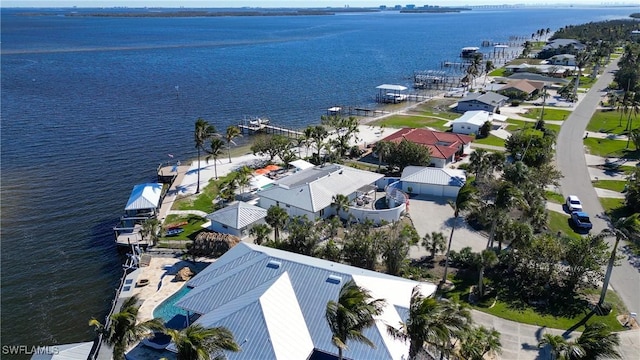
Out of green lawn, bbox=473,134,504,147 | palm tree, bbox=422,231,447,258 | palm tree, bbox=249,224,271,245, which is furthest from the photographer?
green lawn, bbox=473,134,504,147

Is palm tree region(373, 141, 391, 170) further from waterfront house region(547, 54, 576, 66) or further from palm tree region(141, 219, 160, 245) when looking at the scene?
waterfront house region(547, 54, 576, 66)

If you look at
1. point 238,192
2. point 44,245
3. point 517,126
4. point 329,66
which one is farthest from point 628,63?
point 44,245

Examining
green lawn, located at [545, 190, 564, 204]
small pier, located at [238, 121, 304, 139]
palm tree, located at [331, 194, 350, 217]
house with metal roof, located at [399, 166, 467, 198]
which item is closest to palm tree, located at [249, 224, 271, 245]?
palm tree, located at [331, 194, 350, 217]

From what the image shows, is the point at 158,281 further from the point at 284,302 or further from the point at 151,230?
the point at 284,302

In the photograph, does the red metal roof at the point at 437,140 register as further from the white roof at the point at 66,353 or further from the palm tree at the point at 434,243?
the white roof at the point at 66,353

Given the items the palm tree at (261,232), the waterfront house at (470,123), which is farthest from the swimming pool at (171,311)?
the waterfront house at (470,123)

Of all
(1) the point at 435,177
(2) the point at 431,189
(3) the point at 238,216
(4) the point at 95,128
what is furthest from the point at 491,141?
(4) the point at 95,128
